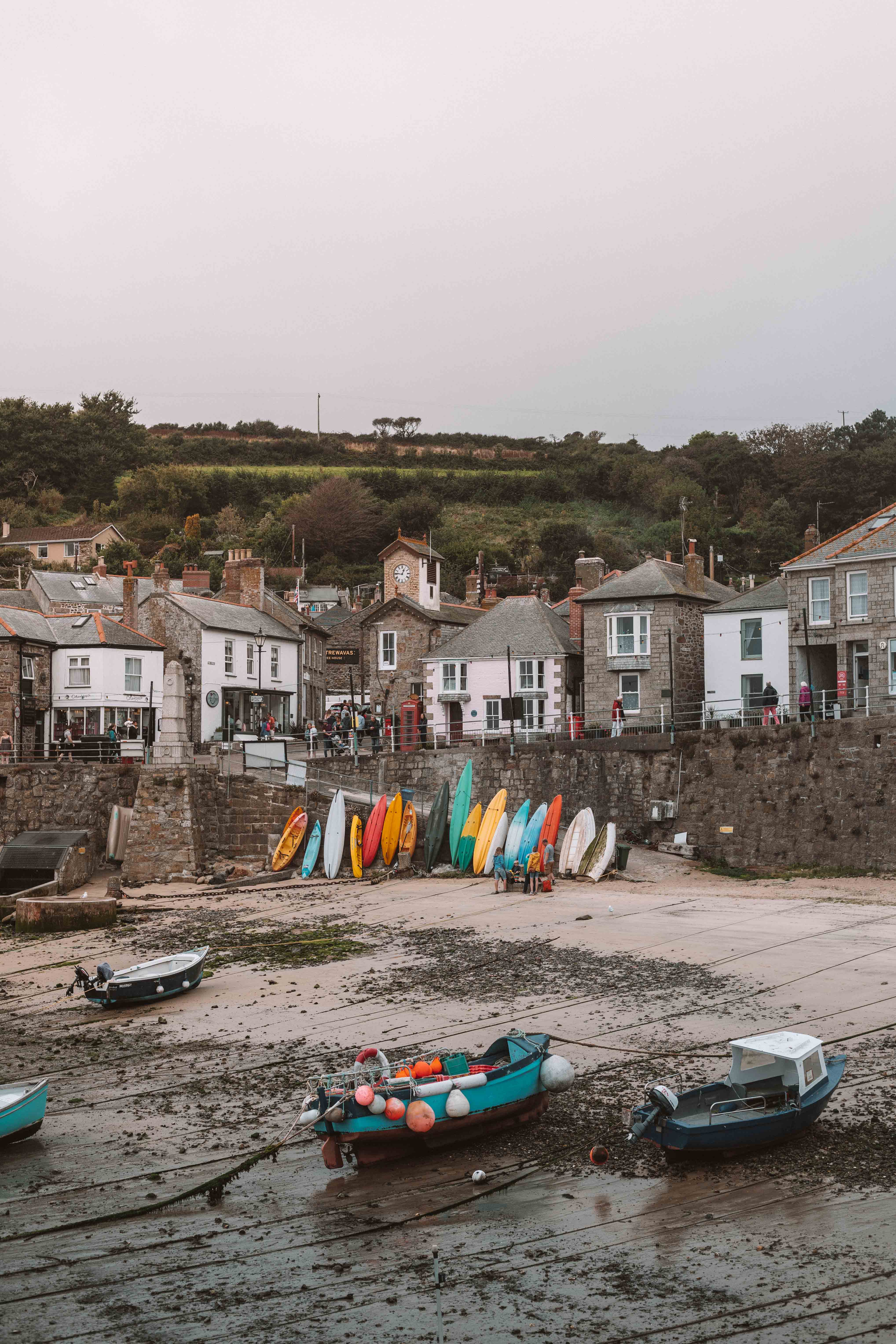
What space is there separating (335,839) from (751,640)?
47.1ft

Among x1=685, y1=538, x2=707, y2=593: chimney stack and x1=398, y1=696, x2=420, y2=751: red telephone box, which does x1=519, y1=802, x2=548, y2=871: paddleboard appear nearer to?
x1=398, y1=696, x2=420, y2=751: red telephone box

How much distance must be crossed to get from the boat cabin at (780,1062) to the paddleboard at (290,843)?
60.9ft

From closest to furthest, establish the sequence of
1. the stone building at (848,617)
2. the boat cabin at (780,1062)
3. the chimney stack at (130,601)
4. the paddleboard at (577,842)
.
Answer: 1. the boat cabin at (780,1062)
2. the paddleboard at (577,842)
3. the stone building at (848,617)
4. the chimney stack at (130,601)

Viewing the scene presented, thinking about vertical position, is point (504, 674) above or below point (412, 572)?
below

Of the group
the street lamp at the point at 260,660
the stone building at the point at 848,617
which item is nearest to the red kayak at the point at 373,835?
the stone building at the point at 848,617

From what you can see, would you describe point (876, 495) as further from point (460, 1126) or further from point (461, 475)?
point (460, 1126)

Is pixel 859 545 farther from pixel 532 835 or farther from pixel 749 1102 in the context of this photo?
pixel 749 1102

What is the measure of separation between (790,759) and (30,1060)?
19.9 metres

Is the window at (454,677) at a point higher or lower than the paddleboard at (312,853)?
higher

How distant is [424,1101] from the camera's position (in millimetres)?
11273

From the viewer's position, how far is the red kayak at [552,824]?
2811 centimetres

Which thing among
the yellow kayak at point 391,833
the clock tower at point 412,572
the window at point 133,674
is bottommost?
the yellow kayak at point 391,833

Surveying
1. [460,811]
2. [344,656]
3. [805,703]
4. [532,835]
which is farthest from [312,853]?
[344,656]

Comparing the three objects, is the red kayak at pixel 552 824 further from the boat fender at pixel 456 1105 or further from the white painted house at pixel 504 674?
the boat fender at pixel 456 1105
